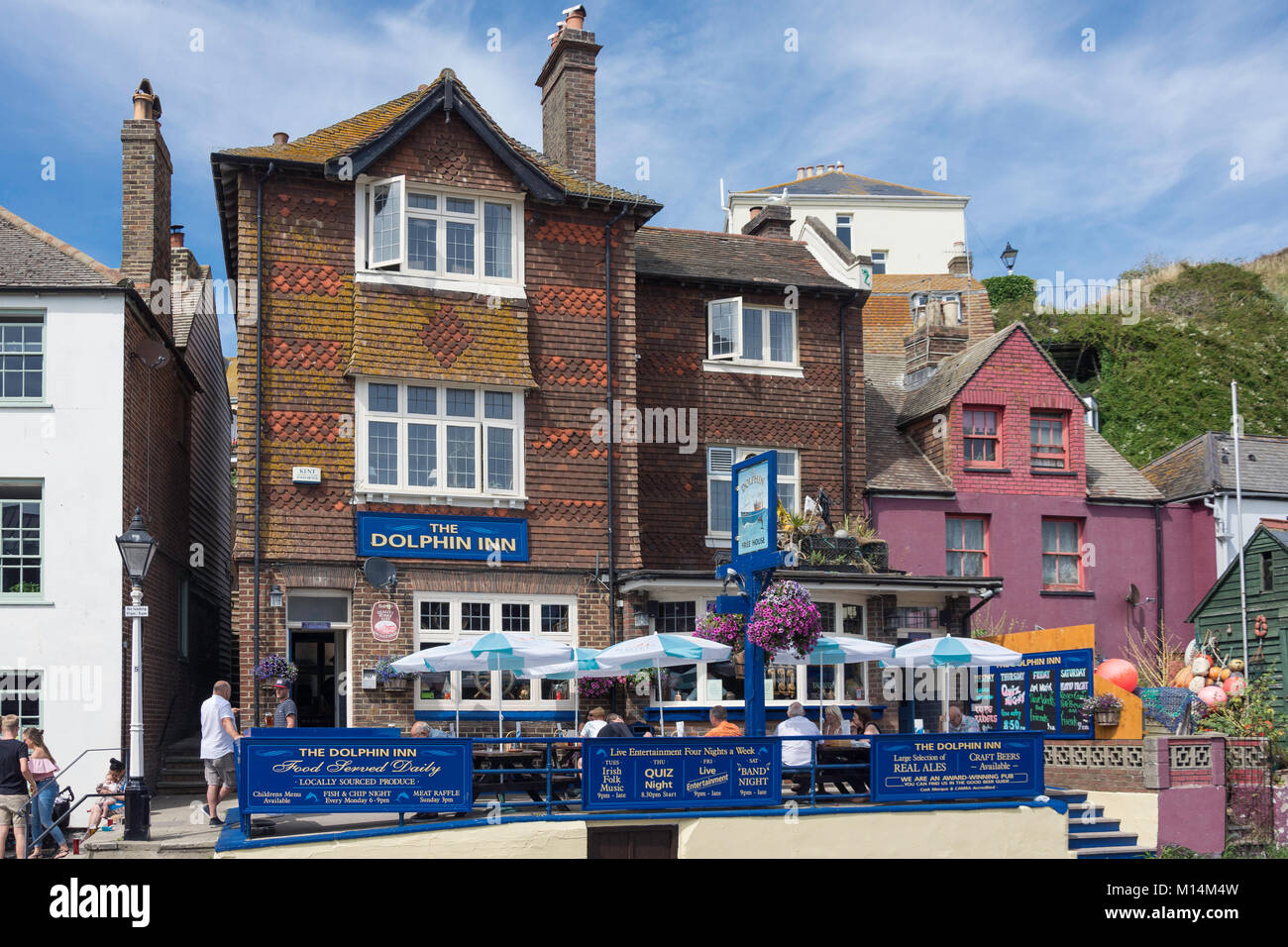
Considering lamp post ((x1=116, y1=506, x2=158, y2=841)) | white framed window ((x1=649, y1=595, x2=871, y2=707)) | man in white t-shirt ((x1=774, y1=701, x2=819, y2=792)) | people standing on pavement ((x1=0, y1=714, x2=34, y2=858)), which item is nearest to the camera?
people standing on pavement ((x1=0, y1=714, x2=34, y2=858))

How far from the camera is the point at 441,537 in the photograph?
22031 millimetres

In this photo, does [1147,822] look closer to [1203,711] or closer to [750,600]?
[1203,711]

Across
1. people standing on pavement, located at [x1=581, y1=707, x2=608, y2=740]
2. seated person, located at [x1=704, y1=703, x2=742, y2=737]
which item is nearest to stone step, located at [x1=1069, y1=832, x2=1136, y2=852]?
seated person, located at [x1=704, y1=703, x2=742, y2=737]

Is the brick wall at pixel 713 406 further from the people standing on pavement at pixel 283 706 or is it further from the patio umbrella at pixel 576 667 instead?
the people standing on pavement at pixel 283 706

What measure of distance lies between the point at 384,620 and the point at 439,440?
3.03 meters

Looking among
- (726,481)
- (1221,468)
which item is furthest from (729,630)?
(1221,468)

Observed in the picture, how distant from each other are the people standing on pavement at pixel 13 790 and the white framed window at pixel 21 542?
17.0 feet

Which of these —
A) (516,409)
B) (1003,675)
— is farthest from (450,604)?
(1003,675)

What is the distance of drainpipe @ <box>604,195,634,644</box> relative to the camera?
22984 mm

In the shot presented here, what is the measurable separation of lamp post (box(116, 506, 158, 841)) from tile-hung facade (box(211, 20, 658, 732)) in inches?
166

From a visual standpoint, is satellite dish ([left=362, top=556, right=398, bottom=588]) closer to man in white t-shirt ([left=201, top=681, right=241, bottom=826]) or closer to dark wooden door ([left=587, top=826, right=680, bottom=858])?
man in white t-shirt ([left=201, top=681, right=241, bottom=826])

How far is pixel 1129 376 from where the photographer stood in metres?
41.7

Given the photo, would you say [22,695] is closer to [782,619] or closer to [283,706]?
[283,706]
